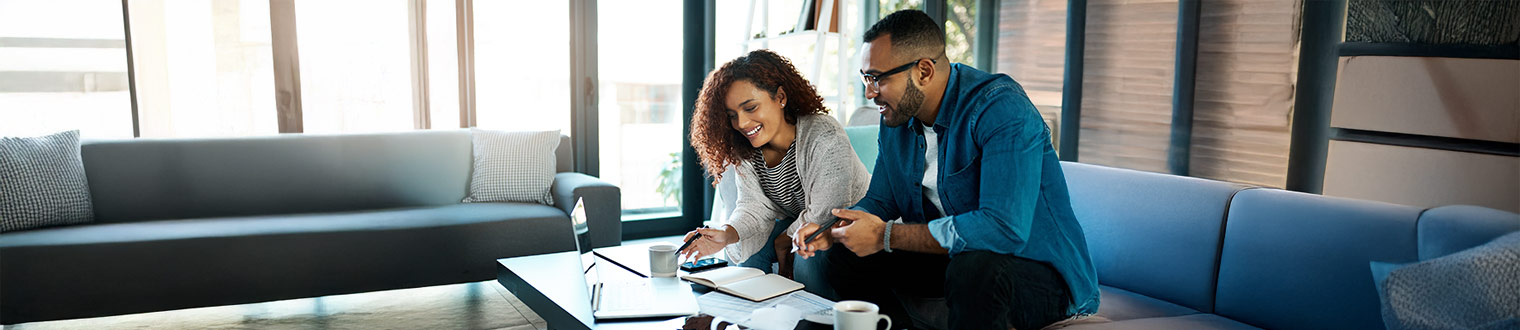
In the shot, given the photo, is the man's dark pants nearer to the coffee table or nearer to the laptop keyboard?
the coffee table

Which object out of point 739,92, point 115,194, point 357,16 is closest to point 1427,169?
point 739,92

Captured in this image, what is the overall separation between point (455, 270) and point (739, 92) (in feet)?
4.50

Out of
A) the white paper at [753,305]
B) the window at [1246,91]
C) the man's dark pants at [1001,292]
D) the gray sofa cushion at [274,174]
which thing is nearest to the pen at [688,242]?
the white paper at [753,305]

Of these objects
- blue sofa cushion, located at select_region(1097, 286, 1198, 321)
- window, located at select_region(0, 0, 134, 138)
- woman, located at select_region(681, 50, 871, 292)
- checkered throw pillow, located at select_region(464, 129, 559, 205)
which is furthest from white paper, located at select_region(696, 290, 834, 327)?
window, located at select_region(0, 0, 134, 138)

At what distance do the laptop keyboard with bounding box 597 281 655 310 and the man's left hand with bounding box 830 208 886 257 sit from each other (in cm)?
42

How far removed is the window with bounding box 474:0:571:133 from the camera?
4.01m

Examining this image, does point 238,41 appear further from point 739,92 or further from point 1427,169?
point 1427,169

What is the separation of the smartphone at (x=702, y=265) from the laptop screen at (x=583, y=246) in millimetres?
213

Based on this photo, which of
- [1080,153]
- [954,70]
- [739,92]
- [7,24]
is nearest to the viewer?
[954,70]

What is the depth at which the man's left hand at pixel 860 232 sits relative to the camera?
1.83m

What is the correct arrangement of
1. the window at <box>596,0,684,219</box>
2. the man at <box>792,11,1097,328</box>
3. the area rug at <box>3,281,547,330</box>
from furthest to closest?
the window at <box>596,0,684,219</box> < the area rug at <box>3,281,547,330</box> < the man at <box>792,11,1097,328</box>

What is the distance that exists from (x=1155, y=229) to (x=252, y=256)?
260 centimetres

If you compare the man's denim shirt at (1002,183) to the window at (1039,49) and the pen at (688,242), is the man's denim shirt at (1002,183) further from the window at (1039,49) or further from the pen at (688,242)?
the window at (1039,49)

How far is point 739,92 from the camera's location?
7.54 feet
